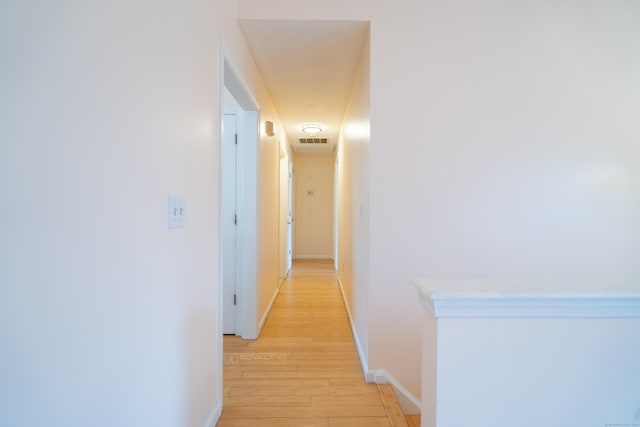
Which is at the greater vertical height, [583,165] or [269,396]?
[583,165]

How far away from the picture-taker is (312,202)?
283 inches

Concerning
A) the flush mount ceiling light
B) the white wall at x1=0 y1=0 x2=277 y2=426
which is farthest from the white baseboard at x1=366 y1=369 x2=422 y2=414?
the flush mount ceiling light

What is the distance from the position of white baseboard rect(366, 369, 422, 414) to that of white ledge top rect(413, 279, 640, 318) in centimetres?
141

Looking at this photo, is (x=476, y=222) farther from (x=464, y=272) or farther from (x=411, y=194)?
(x=411, y=194)

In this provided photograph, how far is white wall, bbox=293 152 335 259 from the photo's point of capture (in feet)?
23.5

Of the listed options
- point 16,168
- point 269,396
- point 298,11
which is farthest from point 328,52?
point 269,396

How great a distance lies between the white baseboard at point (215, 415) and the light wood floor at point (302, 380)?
30 millimetres

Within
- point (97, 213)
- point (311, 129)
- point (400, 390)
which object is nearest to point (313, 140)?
point (311, 129)

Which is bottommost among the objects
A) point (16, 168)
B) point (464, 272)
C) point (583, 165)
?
point (464, 272)

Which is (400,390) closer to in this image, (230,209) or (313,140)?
(230,209)

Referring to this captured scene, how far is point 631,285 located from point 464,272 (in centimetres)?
120

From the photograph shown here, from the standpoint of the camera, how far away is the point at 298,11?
2.07 metres

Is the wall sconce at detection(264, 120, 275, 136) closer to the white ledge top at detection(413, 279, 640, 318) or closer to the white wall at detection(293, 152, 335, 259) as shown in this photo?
the white ledge top at detection(413, 279, 640, 318)

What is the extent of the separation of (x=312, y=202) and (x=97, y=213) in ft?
21.1
